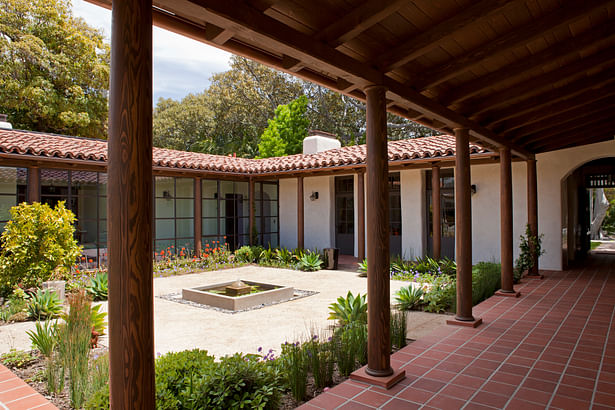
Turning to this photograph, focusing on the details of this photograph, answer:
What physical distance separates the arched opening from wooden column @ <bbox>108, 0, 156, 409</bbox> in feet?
34.3

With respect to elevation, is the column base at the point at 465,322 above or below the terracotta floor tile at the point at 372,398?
above

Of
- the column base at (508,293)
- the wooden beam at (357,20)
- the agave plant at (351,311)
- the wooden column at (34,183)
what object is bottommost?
the column base at (508,293)

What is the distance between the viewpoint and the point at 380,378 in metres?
3.66

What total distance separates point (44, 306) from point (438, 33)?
21.4ft

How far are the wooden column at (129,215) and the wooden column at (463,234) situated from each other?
4546mm

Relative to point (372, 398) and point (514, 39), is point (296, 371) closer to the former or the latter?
point (372, 398)

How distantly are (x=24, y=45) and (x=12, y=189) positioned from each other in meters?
9.00

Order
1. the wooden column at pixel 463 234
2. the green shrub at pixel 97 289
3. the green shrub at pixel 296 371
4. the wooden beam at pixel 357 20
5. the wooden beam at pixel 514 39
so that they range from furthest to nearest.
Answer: the green shrub at pixel 97 289
the wooden column at pixel 463 234
the green shrub at pixel 296 371
the wooden beam at pixel 514 39
the wooden beam at pixel 357 20

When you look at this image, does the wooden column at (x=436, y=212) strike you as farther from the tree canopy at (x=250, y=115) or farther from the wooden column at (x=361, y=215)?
the tree canopy at (x=250, y=115)

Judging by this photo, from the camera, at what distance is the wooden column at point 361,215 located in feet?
38.1

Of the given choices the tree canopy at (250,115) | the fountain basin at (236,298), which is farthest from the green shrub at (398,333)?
the tree canopy at (250,115)

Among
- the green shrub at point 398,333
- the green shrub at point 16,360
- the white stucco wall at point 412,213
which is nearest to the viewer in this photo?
the green shrub at point 16,360

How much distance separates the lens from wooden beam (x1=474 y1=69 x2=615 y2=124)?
495 centimetres

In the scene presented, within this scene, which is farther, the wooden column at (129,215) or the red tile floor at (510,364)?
the red tile floor at (510,364)
